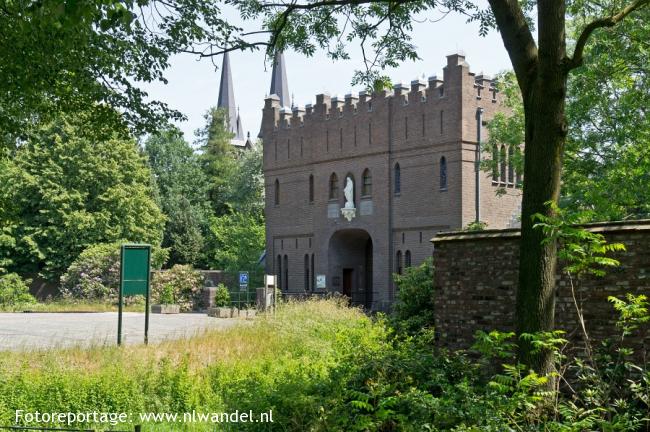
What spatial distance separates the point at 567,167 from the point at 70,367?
52.2 ft

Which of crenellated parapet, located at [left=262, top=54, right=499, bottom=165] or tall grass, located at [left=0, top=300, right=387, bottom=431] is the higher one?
crenellated parapet, located at [left=262, top=54, right=499, bottom=165]

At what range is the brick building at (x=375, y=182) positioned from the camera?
38625 mm

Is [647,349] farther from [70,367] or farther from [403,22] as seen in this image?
[70,367]

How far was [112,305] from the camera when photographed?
42531 mm

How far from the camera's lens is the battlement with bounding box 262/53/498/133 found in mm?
38500

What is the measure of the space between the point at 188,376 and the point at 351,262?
32436 millimetres

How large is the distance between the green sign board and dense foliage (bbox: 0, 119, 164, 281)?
99.0 ft

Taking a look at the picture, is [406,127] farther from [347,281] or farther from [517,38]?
[517,38]

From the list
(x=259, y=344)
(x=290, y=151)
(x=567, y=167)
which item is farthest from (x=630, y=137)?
(x=290, y=151)

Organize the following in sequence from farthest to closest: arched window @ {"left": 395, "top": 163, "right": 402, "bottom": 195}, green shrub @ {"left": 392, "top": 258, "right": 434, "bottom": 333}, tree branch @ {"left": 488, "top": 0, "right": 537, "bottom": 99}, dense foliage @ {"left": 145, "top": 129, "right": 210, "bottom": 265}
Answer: dense foliage @ {"left": 145, "top": 129, "right": 210, "bottom": 265} < arched window @ {"left": 395, "top": 163, "right": 402, "bottom": 195} < green shrub @ {"left": 392, "top": 258, "right": 434, "bottom": 333} < tree branch @ {"left": 488, "top": 0, "right": 537, "bottom": 99}

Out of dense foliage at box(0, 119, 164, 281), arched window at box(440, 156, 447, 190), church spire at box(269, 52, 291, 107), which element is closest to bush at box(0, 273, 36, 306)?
dense foliage at box(0, 119, 164, 281)


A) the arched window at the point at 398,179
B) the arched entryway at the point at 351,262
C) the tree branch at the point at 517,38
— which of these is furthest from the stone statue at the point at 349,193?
the tree branch at the point at 517,38

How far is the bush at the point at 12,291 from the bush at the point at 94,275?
190 centimetres

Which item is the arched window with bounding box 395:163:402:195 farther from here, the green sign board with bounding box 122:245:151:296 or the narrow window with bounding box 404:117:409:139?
the green sign board with bounding box 122:245:151:296
